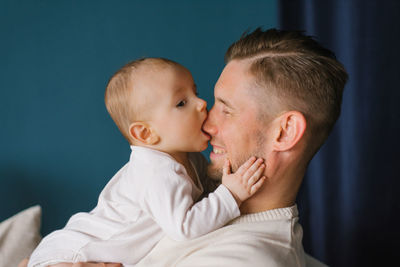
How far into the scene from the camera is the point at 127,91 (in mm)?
1323

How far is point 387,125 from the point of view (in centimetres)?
222

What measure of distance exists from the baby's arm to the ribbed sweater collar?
3.6 inches

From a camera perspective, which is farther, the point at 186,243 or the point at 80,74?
the point at 80,74

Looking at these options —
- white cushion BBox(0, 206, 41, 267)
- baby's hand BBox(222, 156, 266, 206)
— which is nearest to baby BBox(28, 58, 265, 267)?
baby's hand BBox(222, 156, 266, 206)

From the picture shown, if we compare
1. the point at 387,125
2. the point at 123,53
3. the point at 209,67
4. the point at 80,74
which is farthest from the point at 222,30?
the point at 387,125

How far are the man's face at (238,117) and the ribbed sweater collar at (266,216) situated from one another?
153 mm

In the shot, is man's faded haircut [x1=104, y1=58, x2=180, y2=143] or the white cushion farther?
the white cushion

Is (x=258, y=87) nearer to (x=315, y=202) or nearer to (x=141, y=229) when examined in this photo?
(x=141, y=229)

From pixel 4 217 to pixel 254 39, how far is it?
2043 millimetres

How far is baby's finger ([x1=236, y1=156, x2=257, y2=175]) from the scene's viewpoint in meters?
1.22

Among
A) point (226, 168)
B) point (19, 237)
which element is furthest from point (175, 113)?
point (19, 237)

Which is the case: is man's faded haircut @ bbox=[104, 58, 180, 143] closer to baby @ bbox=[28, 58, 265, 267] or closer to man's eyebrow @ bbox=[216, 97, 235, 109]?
baby @ bbox=[28, 58, 265, 267]

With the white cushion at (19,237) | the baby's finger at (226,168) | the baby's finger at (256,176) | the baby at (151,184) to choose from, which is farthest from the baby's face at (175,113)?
the white cushion at (19,237)

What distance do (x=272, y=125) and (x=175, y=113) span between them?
0.31 m
